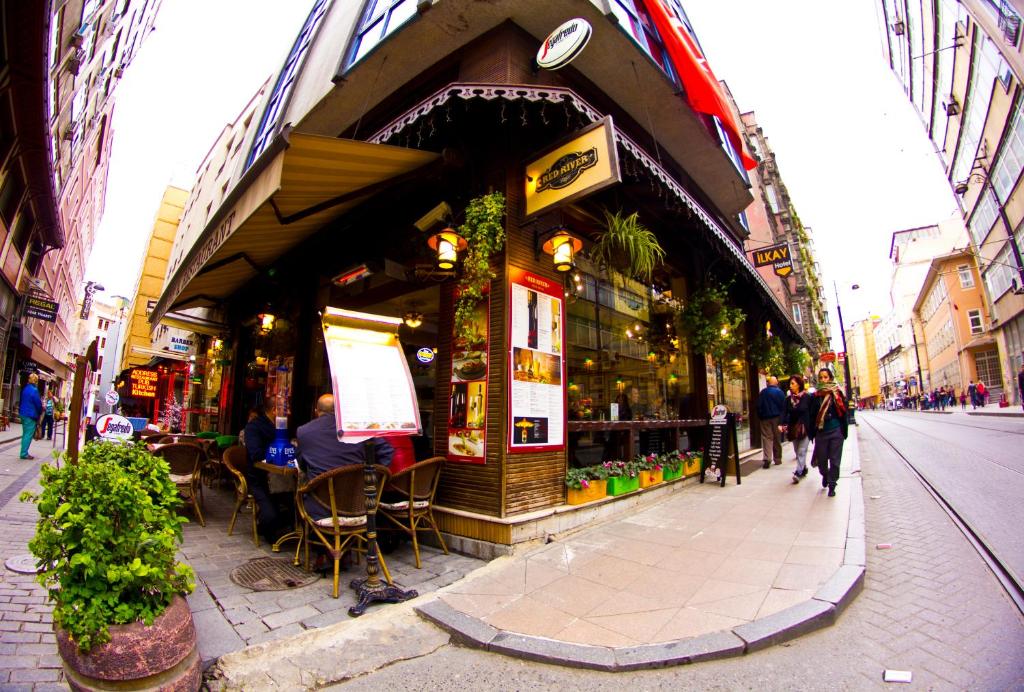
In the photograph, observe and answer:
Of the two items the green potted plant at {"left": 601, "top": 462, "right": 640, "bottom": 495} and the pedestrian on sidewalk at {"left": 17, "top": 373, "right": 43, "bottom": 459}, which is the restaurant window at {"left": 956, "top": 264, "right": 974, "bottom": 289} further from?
the pedestrian on sidewalk at {"left": 17, "top": 373, "right": 43, "bottom": 459}

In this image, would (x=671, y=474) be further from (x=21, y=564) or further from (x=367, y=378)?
(x=21, y=564)

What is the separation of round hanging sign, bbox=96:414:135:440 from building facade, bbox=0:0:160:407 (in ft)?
32.4

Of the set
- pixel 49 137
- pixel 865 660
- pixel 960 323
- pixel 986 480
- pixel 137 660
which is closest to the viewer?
pixel 137 660

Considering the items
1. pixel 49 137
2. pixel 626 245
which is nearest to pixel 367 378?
pixel 626 245

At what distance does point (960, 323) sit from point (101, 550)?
207 feet

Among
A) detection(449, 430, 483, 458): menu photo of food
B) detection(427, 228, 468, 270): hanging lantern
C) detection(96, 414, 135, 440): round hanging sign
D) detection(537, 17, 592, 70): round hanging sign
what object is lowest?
detection(449, 430, 483, 458): menu photo of food

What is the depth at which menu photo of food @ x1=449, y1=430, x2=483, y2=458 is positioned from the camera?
5047mm

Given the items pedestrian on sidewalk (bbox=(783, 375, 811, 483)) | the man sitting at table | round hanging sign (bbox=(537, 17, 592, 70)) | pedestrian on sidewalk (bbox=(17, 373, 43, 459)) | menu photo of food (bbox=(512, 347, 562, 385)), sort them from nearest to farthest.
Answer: the man sitting at table < round hanging sign (bbox=(537, 17, 592, 70)) < menu photo of food (bbox=(512, 347, 562, 385)) < pedestrian on sidewalk (bbox=(783, 375, 811, 483)) < pedestrian on sidewalk (bbox=(17, 373, 43, 459))

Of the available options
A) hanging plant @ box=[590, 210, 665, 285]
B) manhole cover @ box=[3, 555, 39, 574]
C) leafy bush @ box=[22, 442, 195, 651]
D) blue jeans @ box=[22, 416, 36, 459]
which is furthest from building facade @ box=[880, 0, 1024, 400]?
blue jeans @ box=[22, 416, 36, 459]

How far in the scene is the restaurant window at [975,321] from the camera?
142 feet

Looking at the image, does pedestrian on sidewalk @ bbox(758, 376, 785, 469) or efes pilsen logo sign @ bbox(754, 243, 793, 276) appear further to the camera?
efes pilsen logo sign @ bbox(754, 243, 793, 276)

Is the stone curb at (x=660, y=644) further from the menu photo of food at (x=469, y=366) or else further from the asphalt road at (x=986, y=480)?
the menu photo of food at (x=469, y=366)

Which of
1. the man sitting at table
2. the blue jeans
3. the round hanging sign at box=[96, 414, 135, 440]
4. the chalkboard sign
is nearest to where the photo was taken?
the man sitting at table

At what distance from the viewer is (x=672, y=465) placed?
7.89m
